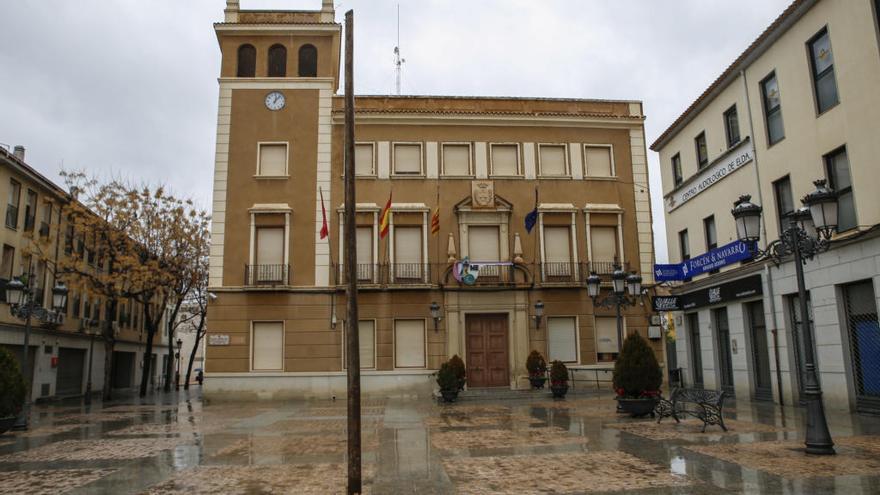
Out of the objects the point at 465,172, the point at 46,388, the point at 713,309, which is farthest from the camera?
the point at 46,388

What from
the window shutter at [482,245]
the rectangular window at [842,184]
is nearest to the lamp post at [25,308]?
the window shutter at [482,245]

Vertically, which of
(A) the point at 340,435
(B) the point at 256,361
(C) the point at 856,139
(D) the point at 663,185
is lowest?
(A) the point at 340,435

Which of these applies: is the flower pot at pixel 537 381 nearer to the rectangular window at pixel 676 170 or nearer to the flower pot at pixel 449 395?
the flower pot at pixel 449 395

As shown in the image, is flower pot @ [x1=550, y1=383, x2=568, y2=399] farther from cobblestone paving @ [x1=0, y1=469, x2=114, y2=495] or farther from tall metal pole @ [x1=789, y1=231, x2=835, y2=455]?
cobblestone paving @ [x1=0, y1=469, x2=114, y2=495]

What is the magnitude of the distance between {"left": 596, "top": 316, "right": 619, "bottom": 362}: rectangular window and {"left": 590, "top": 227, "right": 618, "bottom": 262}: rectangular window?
244 cm

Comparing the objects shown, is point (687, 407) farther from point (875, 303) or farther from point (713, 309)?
point (713, 309)

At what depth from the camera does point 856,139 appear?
14.2 meters

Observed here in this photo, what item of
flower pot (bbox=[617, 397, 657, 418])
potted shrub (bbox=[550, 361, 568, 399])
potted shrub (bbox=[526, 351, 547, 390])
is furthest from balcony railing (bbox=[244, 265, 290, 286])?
flower pot (bbox=[617, 397, 657, 418])

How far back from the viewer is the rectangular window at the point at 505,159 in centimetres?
2514

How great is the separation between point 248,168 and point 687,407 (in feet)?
58.5

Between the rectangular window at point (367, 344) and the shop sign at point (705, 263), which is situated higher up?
the shop sign at point (705, 263)

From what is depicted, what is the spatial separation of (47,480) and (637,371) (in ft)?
38.5

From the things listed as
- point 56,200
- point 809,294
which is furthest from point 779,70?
point 56,200

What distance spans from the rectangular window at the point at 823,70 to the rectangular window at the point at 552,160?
1043 cm
